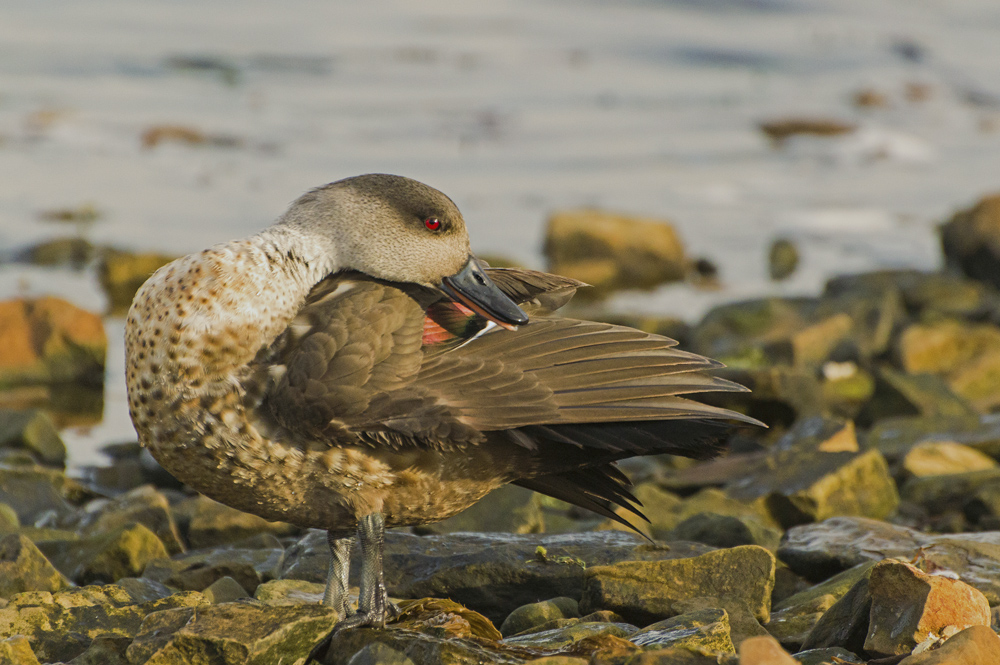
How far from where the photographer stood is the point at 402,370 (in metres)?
3.45

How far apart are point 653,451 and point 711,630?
1.80ft

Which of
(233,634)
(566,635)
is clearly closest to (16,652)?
(233,634)

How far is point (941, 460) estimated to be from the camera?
597 cm

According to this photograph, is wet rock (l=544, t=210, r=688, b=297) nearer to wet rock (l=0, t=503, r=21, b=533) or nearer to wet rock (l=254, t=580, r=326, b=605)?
wet rock (l=0, t=503, r=21, b=533)

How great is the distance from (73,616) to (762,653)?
6.76 ft

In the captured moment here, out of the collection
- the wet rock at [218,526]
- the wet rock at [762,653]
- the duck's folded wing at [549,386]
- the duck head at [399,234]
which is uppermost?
the duck head at [399,234]

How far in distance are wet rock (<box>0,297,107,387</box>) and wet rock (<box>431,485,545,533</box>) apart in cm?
347

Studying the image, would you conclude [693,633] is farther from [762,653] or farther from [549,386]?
[549,386]

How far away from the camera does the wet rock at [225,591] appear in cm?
411

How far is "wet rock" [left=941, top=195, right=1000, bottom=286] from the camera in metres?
10.1

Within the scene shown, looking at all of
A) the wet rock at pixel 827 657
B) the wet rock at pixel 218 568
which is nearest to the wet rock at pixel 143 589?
the wet rock at pixel 218 568

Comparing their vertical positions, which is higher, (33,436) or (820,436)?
(820,436)

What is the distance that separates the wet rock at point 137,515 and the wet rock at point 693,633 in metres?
2.25

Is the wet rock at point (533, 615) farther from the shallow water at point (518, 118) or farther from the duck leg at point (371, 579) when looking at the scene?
the shallow water at point (518, 118)
